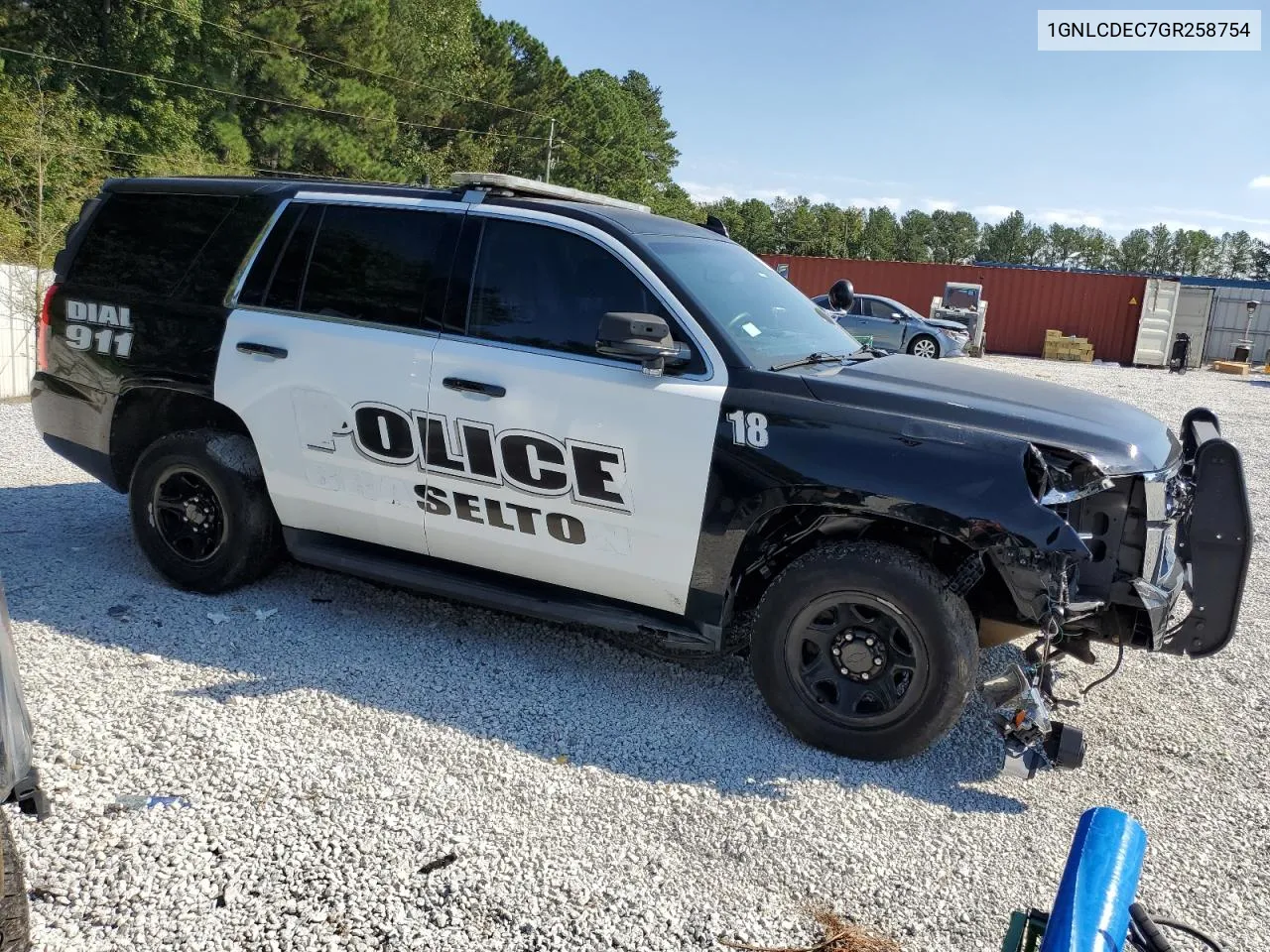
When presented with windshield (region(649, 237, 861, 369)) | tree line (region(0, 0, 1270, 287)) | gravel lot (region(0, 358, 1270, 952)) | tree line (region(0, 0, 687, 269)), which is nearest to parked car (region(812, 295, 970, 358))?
tree line (region(0, 0, 1270, 287))

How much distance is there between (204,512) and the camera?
190 inches

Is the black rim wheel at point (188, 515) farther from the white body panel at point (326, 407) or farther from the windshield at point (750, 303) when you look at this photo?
the windshield at point (750, 303)

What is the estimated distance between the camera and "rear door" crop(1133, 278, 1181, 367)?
32781mm

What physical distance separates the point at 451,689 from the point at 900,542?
1.94m

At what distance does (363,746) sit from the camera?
11.7 feet

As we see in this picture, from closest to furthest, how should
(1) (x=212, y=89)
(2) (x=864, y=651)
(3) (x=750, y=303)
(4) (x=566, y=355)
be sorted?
1. (2) (x=864, y=651)
2. (4) (x=566, y=355)
3. (3) (x=750, y=303)
4. (1) (x=212, y=89)

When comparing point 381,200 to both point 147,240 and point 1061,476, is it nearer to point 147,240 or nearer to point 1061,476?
point 147,240

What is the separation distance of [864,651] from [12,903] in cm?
267

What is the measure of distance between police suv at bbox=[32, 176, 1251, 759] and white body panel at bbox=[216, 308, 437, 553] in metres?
0.01

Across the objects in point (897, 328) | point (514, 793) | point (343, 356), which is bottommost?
point (514, 793)

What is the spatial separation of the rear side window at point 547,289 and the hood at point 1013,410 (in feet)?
2.90

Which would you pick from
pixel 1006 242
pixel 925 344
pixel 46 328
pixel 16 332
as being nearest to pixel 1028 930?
pixel 46 328

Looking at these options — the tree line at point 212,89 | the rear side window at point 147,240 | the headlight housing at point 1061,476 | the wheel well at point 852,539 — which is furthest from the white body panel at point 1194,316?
the rear side window at point 147,240

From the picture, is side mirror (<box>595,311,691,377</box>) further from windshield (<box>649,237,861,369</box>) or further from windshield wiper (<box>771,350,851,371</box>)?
windshield wiper (<box>771,350,851,371</box>)
